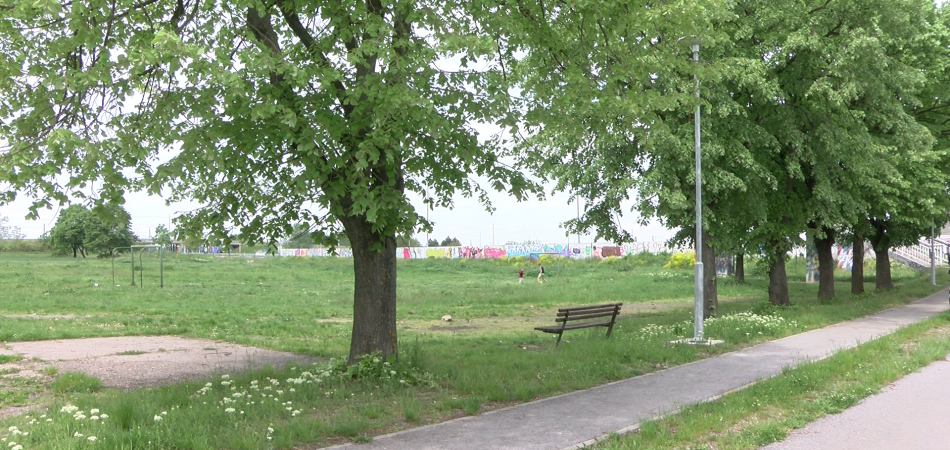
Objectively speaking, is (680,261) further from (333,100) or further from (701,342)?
(333,100)

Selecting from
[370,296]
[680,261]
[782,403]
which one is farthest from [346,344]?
[680,261]

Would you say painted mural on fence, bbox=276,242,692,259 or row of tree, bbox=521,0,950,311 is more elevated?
row of tree, bbox=521,0,950,311

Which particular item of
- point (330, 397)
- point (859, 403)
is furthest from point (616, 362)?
point (330, 397)

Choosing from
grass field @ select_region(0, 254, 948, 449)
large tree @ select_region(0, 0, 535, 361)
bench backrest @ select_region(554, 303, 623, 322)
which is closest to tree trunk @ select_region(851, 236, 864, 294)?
grass field @ select_region(0, 254, 948, 449)

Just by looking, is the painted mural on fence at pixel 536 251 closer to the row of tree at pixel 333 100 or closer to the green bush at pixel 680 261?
the green bush at pixel 680 261

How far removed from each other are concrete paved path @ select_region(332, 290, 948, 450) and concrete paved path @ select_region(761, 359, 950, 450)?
1419 millimetres

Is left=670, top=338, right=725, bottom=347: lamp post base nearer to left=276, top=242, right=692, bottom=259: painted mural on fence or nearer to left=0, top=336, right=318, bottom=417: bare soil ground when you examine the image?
left=0, top=336, right=318, bottom=417: bare soil ground

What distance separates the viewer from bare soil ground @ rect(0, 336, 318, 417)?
10180mm

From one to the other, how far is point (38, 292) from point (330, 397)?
24.9m

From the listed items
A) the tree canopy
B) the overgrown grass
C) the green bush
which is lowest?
the overgrown grass

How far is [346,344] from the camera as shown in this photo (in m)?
13.8

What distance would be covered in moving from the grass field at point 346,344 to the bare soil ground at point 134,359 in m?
0.77

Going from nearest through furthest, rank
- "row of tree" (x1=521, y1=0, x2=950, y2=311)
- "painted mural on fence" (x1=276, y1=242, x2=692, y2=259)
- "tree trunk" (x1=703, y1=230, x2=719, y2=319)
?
"row of tree" (x1=521, y1=0, x2=950, y2=311) < "tree trunk" (x1=703, y1=230, x2=719, y2=319) < "painted mural on fence" (x1=276, y1=242, x2=692, y2=259)

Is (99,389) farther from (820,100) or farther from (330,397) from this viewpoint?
(820,100)
